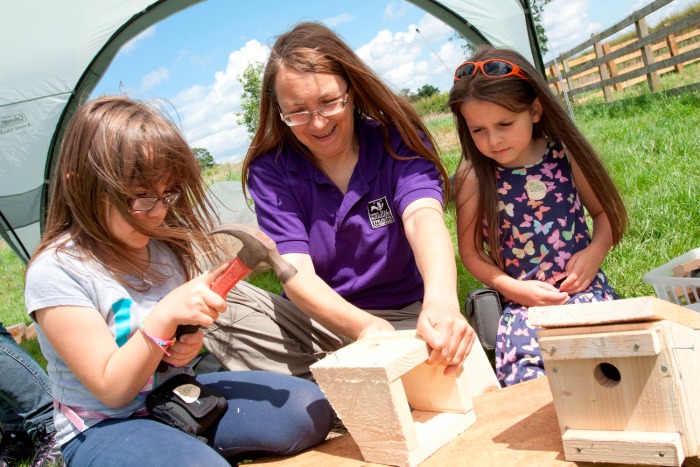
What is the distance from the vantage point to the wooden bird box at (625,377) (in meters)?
1.38

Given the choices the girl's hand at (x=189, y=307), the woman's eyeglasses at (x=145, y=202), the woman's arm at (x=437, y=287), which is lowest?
the woman's arm at (x=437, y=287)

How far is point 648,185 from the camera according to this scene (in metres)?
4.75

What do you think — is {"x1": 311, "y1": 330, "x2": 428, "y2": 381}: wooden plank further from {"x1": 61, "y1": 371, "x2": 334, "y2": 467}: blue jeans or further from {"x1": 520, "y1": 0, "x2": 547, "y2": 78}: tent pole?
{"x1": 520, "y1": 0, "x2": 547, "y2": 78}: tent pole

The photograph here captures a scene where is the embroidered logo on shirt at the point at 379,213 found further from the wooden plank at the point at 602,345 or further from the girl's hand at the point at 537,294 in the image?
the wooden plank at the point at 602,345

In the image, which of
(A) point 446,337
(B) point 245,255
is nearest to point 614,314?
(A) point 446,337

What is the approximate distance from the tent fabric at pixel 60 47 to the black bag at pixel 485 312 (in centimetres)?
263

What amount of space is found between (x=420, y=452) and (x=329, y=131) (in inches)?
49.7

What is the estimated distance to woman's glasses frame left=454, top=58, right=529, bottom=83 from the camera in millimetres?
2623

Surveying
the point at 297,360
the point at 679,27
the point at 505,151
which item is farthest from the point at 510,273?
the point at 679,27

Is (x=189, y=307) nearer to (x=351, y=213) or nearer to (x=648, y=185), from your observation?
(x=351, y=213)

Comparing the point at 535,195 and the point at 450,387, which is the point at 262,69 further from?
the point at 450,387

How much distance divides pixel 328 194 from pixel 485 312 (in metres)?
0.80

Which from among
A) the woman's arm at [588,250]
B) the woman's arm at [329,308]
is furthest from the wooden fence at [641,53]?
the woman's arm at [329,308]

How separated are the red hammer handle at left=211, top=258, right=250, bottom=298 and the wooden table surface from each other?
60 cm
